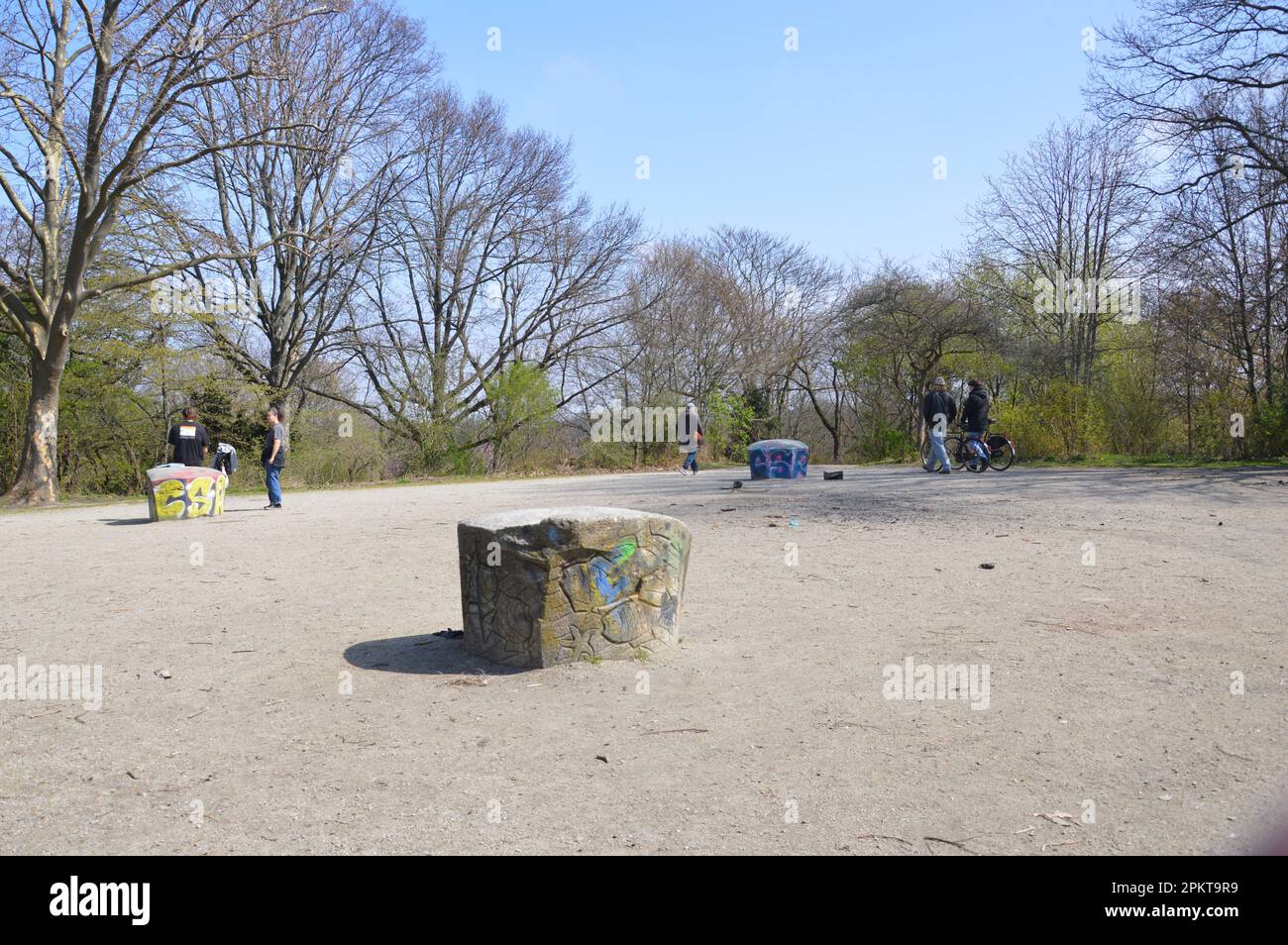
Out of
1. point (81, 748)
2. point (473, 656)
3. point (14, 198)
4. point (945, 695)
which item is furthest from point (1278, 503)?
point (14, 198)

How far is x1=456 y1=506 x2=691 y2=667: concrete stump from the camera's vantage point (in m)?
5.40

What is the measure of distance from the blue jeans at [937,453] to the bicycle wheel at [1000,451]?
154 cm

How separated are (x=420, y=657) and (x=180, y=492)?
993 centimetres

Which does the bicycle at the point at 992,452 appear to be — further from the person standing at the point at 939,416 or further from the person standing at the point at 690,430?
the person standing at the point at 690,430

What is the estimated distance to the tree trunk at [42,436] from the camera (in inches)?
725

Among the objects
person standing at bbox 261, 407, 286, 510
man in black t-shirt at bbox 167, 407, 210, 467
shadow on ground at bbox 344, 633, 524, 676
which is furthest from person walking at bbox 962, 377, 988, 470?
shadow on ground at bbox 344, 633, 524, 676

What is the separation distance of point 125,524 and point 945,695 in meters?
13.0

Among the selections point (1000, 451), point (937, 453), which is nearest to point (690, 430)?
point (937, 453)

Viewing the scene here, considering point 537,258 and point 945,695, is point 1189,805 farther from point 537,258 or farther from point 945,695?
point 537,258

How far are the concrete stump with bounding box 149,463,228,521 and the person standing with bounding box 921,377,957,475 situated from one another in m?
14.4

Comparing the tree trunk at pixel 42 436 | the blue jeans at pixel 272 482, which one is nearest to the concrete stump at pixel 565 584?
the blue jeans at pixel 272 482

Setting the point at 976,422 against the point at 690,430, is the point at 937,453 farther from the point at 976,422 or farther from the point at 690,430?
the point at 690,430

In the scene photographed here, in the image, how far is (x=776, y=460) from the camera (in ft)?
70.2

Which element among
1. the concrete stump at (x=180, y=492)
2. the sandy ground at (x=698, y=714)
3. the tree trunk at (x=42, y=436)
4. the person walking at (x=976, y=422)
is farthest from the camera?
the person walking at (x=976, y=422)
